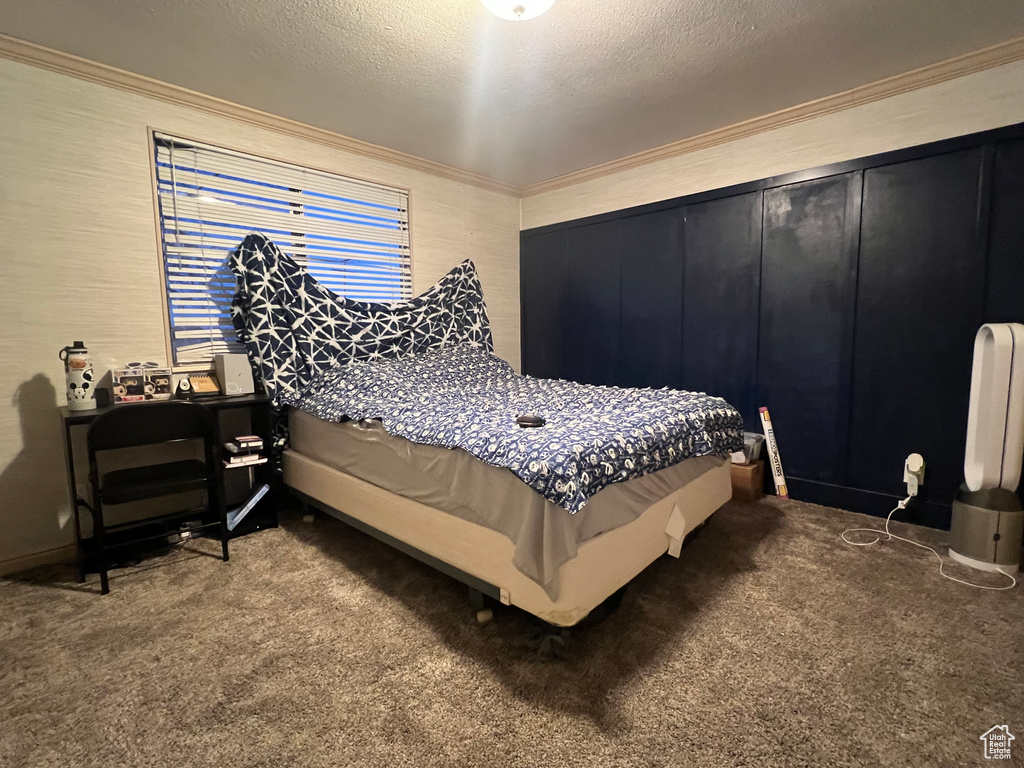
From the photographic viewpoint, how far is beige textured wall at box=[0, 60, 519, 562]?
2.17m

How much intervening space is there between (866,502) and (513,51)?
3.20 metres

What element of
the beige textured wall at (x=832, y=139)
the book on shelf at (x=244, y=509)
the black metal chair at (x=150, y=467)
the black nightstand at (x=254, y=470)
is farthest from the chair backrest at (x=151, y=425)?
the beige textured wall at (x=832, y=139)

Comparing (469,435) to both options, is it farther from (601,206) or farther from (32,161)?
(601,206)

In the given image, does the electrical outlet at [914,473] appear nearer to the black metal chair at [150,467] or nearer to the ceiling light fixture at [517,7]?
the ceiling light fixture at [517,7]

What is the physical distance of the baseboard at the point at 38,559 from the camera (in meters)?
2.20

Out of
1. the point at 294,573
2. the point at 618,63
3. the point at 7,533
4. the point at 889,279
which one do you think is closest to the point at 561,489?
the point at 294,573

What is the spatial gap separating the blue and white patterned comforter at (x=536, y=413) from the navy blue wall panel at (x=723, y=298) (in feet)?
2.84

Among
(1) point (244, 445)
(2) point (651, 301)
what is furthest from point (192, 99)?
(2) point (651, 301)

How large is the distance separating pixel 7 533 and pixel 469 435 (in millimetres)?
2355

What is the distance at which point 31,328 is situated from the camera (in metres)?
2.22

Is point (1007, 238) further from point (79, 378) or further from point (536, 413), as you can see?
point (79, 378)

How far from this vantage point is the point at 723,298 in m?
3.28

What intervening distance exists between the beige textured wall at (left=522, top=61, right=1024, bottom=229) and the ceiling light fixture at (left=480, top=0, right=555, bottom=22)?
194 cm

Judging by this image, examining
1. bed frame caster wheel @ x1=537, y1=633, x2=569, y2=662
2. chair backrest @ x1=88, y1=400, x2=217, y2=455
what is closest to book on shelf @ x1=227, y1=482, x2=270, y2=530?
chair backrest @ x1=88, y1=400, x2=217, y2=455
